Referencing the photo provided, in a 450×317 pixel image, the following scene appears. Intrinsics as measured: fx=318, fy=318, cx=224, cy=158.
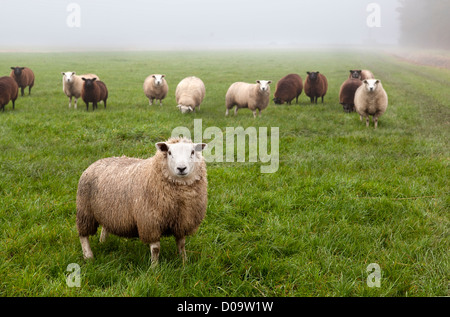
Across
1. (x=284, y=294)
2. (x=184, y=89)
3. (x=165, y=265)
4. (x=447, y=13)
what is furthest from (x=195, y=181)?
(x=447, y=13)

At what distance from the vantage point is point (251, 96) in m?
10.8

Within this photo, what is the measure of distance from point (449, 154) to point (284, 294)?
569 cm

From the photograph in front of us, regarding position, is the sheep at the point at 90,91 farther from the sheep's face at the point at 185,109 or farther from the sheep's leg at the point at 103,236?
the sheep's leg at the point at 103,236

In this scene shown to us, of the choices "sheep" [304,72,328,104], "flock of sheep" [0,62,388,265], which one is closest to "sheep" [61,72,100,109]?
"sheep" [304,72,328,104]

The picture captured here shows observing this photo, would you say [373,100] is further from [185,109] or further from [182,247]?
[182,247]

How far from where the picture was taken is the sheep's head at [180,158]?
2.76 m

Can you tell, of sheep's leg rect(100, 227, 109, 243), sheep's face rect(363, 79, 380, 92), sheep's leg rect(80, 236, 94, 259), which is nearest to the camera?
sheep's leg rect(80, 236, 94, 259)

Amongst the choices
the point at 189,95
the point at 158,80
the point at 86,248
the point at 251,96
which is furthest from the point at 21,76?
the point at 86,248

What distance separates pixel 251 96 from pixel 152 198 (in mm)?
8433

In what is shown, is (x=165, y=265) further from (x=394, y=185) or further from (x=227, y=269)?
(x=394, y=185)

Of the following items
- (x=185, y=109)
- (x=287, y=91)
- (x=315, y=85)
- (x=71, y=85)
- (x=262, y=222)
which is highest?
(x=315, y=85)

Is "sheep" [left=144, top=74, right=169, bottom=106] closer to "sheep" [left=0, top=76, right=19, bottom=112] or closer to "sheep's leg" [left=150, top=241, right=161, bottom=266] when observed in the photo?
"sheep" [left=0, top=76, right=19, bottom=112]

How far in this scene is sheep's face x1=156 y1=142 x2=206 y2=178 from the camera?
9.04 ft
